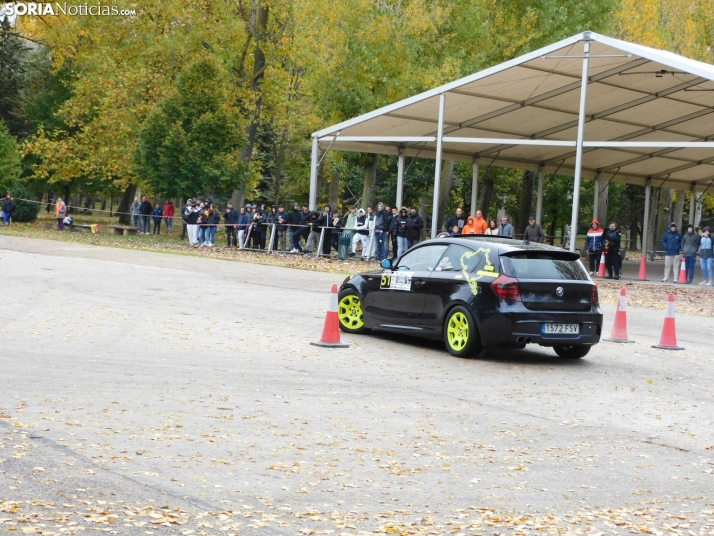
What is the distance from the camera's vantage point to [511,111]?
34.7 metres

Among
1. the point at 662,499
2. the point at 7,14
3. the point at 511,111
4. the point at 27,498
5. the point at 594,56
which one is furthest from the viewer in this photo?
the point at 7,14

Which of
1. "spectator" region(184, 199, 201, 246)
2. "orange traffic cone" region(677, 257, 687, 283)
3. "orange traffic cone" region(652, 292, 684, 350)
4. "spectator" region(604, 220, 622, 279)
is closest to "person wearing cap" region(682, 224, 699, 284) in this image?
"orange traffic cone" region(677, 257, 687, 283)

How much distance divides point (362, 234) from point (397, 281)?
20580 millimetres

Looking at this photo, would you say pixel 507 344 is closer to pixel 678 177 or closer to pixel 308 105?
pixel 678 177

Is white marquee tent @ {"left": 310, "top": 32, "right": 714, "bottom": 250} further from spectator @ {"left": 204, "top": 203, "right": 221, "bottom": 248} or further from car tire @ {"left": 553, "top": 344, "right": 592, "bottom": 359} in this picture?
car tire @ {"left": 553, "top": 344, "right": 592, "bottom": 359}

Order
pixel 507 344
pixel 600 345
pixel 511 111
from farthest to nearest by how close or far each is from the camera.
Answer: pixel 511 111 → pixel 600 345 → pixel 507 344

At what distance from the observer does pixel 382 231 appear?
1348 inches

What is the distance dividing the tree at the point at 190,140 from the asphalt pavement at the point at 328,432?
2685cm

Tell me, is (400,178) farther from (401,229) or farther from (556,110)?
(556,110)

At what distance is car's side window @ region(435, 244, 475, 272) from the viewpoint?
14133mm

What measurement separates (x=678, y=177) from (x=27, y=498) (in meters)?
47.2

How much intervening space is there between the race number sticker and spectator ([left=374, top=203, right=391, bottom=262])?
18678mm

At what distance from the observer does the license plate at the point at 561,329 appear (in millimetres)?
13523

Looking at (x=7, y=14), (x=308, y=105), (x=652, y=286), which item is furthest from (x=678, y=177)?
(x=7, y=14)
